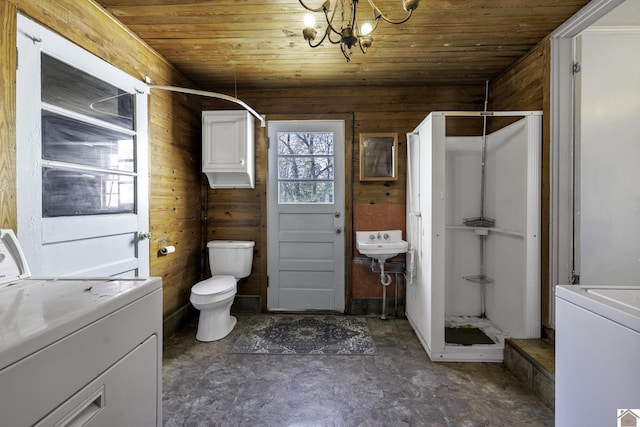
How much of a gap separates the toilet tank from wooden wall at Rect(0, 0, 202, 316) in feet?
0.80

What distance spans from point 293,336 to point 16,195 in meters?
1.96

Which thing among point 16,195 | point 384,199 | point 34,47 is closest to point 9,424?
point 16,195

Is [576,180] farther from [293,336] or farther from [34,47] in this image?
[34,47]

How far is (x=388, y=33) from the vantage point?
6.30 ft

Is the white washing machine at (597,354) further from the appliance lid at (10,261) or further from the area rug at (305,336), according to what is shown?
the appliance lid at (10,261)

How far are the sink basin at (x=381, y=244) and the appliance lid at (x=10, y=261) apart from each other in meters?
2.09

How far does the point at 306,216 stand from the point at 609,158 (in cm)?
232

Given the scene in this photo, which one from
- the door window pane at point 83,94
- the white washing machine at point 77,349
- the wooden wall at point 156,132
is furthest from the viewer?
the door window pane at point 83,94

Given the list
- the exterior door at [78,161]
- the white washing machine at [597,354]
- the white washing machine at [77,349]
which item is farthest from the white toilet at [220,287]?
the white washing machine at [597,354]

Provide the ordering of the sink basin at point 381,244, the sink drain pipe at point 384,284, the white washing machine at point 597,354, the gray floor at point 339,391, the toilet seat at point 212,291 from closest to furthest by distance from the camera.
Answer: the white washing machine at point 597,354
the gray floor at point 339,391
the toilet seat at point 212,291
the sink basin at point 381,244
the sink drain pipe at point 384,284

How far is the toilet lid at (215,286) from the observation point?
7.20 ft

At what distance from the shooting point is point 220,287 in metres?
2.27

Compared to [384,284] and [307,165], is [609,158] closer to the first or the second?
[384,284]

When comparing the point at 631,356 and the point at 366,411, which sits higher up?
the point at 631,356
